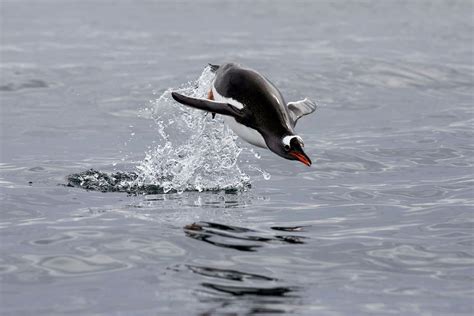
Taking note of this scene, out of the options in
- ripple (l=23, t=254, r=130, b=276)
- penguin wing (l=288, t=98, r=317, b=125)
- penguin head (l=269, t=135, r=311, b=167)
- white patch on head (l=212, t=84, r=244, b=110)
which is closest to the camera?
ripple (l=23, t=254, r=130, b=276)

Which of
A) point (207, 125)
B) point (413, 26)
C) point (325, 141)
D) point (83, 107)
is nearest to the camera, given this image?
point (207, 125)

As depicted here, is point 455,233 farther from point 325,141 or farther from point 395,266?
point 325,141

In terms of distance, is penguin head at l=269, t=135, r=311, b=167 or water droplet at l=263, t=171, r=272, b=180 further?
water droplet at l=263, t=171, r=272, b=180

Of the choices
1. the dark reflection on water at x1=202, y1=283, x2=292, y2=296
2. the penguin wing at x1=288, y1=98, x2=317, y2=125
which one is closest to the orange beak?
the penguin wing at x1=288, y1=98, x2=317, y2=125

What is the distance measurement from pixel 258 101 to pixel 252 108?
0.37ft

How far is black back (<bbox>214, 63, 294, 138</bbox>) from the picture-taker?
1164 cm

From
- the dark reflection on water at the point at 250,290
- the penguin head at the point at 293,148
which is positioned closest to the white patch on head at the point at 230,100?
the penguin head at the point at 293,148

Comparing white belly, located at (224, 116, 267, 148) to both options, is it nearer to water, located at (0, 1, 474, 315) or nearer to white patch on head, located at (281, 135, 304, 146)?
white patch on head, located at (281, 135, 304, 146)

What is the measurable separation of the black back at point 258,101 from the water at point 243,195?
1.22 m

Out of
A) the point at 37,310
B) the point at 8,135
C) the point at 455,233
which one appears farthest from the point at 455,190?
the point at 8,135

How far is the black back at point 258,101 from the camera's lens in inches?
458

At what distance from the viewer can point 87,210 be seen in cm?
1279

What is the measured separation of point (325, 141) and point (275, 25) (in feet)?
71.7

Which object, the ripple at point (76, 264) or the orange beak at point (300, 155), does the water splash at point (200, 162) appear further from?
the ripple at point (76, 264)
